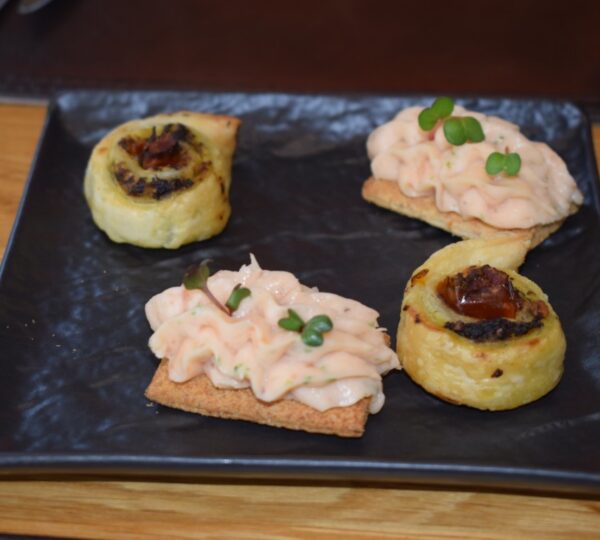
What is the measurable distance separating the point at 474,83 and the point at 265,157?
2148 millimetres

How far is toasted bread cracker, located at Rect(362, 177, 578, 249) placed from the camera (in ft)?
17.6

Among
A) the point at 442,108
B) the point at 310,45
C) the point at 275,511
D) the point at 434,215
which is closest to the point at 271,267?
the point at 434,215

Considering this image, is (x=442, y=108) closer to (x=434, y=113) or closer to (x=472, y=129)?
(x=434, y=113)

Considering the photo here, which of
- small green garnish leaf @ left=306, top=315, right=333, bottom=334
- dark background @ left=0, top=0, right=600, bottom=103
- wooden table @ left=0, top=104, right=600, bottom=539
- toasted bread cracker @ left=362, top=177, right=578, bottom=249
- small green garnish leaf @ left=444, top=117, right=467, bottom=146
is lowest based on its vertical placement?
dark background @ left=0, top=0, right=600, bottom=103

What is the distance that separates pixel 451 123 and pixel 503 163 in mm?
380

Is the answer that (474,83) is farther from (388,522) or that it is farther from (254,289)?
(388,522)

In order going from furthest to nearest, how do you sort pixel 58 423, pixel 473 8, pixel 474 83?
pixel 473 8, pixel 474 83, pixel 58 423

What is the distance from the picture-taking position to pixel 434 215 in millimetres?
5516

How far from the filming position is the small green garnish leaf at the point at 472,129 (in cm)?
557

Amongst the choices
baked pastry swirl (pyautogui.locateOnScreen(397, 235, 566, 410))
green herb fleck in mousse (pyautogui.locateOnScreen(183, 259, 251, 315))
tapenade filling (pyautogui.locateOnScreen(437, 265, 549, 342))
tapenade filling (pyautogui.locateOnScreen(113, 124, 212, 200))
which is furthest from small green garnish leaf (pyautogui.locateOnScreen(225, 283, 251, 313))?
tapenade filling (pyautogui.locateOnScreen(113, 124, 212, 200))

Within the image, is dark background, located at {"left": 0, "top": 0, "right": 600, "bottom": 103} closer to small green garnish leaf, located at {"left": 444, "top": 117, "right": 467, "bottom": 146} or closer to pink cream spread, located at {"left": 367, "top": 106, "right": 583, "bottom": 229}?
pink cream spread, located at {"left": 367, "top": 106, "right": 583, "bottom": 229}

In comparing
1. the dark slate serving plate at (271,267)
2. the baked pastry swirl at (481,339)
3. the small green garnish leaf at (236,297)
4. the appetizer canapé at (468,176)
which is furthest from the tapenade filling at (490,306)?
the small green garnish leaf at (236,297)

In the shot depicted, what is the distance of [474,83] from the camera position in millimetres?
7465

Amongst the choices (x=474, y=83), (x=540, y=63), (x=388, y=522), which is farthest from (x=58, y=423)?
(x=540, y=63)
